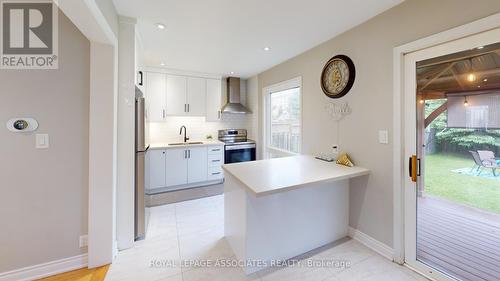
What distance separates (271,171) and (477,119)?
65.2 inches

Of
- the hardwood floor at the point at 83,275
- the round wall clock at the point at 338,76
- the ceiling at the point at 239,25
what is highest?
the ceiling at the point at 239,25

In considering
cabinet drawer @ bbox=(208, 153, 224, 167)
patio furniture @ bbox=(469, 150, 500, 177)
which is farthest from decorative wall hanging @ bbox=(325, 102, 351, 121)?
cabinet drawer @ bbox=(208, 153, 224, 167)

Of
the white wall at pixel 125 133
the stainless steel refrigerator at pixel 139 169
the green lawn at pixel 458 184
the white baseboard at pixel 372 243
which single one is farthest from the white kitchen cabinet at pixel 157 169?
the green lawn at pixel 458 184

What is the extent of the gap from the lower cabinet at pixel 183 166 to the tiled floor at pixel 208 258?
1240mm

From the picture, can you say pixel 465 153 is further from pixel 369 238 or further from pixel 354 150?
pixel 369 238

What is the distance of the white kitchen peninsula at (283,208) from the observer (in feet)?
5.58

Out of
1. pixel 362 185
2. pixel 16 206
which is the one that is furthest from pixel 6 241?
pixel 362 185

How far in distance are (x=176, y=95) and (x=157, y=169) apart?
5.10 feet

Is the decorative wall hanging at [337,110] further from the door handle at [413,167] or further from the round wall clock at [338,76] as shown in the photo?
the door handle at [413,167]

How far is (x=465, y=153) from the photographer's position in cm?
158

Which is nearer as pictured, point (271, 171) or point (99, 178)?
point (99, 178)

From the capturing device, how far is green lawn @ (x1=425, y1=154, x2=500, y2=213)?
1.48 m

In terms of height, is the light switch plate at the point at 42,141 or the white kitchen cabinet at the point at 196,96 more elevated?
the white kitchen cabinet at the point at 196,96

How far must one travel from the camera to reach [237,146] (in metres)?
4.46
